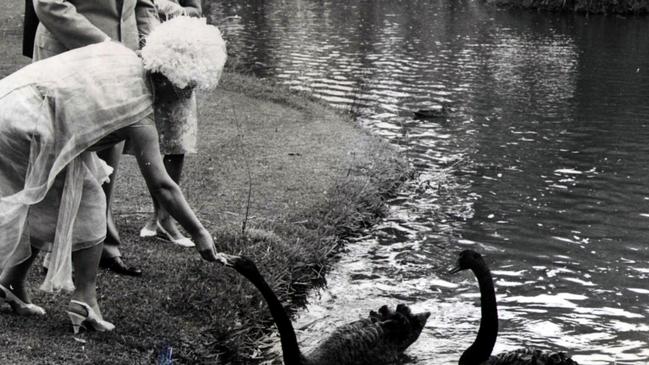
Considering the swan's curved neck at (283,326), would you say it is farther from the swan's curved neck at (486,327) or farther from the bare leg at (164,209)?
the bare leg at (164,209)

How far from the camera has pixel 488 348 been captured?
5.98 m

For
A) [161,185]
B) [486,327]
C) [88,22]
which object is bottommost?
[486,327]

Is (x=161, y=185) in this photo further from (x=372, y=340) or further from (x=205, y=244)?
(x=372, y=340)

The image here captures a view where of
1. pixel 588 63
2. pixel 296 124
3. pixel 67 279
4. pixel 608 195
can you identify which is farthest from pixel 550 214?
pixel 588 63

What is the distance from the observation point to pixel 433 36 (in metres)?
28.9

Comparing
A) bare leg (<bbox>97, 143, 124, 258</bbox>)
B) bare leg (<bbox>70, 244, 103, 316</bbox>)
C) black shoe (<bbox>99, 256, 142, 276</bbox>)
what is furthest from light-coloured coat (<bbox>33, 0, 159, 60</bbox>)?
black shoe (<bbox>99, 256, 142, 276</bbox>)

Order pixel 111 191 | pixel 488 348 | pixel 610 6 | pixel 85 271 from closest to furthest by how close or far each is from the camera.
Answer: pixel 85 271
pixel 488 348
pixel 111 191
pixel 610 6

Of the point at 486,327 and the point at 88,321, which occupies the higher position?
the point at 88,321

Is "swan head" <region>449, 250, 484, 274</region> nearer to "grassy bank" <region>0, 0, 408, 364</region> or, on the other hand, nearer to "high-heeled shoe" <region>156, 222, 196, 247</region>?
"grassy bank" <region>0, 0, 408, 364</region>

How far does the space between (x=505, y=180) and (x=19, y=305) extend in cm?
766

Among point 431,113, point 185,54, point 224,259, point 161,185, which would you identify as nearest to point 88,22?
point 185,54

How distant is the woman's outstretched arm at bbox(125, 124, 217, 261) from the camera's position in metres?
4.75

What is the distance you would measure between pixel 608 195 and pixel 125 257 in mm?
6556

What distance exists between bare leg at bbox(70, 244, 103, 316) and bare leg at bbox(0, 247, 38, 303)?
271 millimetres
